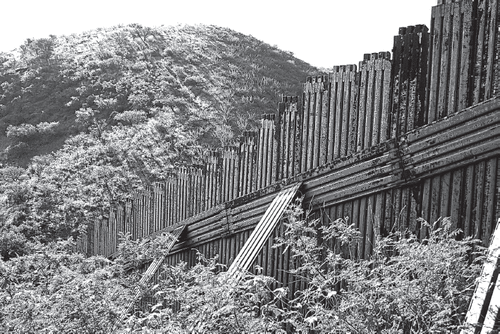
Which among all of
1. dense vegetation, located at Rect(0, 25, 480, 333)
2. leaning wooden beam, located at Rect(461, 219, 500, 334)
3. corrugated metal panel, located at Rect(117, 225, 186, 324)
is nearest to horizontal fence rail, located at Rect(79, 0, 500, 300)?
dense vegetation, located at Rect(0, 25, 480, 333)

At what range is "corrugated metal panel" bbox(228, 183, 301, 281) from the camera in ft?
23.3

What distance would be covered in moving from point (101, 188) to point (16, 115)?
1010 cm

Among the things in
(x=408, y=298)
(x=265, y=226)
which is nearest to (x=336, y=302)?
(x=408, y=298)

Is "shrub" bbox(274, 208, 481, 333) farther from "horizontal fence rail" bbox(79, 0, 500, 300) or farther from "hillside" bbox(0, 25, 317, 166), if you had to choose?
"hillside" bbox(0, 25, 317, 166)

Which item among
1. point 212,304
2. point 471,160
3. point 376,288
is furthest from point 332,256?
point 471,160

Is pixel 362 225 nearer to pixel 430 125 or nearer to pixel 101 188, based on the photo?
pixel 430 125

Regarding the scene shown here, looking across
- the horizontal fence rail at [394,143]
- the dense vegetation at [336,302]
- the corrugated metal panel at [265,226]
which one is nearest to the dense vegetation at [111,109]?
the horizontal fence rail at [394,143]

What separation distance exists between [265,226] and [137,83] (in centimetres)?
2233

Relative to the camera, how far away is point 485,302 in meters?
3.25

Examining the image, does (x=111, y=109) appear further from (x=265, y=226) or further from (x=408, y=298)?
(x=408, y=298)

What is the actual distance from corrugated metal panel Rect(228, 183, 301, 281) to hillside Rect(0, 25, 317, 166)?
1591cm

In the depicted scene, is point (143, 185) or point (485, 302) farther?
point (143, 185)

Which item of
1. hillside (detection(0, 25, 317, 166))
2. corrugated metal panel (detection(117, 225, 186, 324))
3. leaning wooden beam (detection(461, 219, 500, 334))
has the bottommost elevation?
corrugated metal panel (detection(117, 225, 186, 324))

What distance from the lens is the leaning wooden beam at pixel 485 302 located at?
309 cm
